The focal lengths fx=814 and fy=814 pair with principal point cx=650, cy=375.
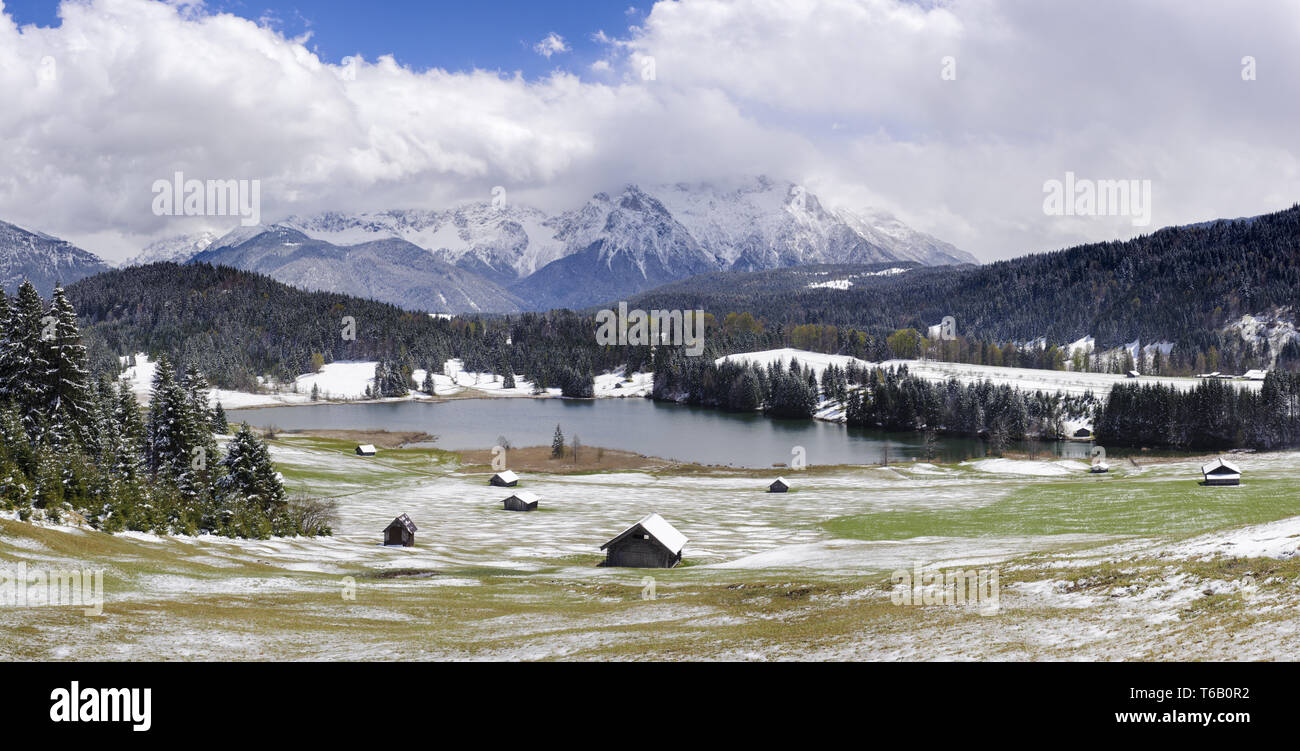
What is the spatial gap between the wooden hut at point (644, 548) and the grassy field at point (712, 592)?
2.46 meters

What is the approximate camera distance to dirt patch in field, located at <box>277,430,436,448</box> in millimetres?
171375

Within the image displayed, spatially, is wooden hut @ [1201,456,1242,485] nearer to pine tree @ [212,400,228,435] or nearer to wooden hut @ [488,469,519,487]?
wooden hut @ [488,469,519,487]

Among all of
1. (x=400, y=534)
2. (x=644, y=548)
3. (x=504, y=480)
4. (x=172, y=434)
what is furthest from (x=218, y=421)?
(x=644, y=548)

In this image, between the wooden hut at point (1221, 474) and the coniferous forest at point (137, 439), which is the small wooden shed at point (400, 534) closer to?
the coniferous forest at point (137, 439)

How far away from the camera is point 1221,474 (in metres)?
93.6

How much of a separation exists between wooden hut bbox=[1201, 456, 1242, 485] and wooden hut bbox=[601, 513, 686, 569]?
6984 centimetres

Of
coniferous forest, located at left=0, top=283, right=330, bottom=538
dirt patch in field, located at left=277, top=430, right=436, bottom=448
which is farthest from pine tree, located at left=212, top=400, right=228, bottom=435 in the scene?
coniferous forest, located at left=0, top=283, right=330, bottom=538

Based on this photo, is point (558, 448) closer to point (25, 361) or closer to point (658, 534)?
point (658, 534)

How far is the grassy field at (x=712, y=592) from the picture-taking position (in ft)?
68.9
